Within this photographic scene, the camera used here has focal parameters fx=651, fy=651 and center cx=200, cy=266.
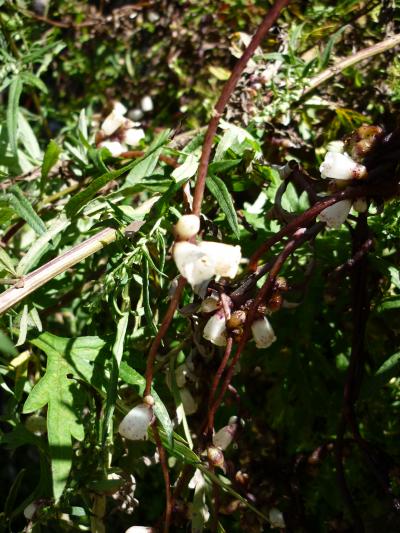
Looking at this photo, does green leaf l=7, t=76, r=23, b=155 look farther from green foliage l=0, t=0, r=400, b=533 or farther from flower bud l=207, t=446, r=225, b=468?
flower bud l=207, t=446, r=225, b=468

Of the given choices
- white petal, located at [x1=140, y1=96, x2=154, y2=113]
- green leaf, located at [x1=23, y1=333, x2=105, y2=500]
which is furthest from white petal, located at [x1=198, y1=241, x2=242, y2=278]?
white petal, located at [x1=140, y1=96, x2=154, y2=113]

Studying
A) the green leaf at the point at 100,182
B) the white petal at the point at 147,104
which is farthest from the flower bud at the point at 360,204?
the white petal at the point at 147,104

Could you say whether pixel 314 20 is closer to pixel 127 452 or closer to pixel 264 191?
pixel 264 191

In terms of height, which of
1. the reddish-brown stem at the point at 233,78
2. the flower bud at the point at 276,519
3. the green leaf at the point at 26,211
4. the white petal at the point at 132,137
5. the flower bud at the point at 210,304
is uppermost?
the reddish-brown stem at the point at 233,78

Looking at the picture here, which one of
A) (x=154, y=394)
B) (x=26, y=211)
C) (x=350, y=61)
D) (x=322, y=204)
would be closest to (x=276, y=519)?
(x=154, y=394)

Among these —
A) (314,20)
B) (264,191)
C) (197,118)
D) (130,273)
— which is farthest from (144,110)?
(130,273)

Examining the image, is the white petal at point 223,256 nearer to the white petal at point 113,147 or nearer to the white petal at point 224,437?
the white petal at point 224,437

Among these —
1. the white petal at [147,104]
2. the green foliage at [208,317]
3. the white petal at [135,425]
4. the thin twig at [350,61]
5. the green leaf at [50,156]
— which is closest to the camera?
the white petal at [135,425]
